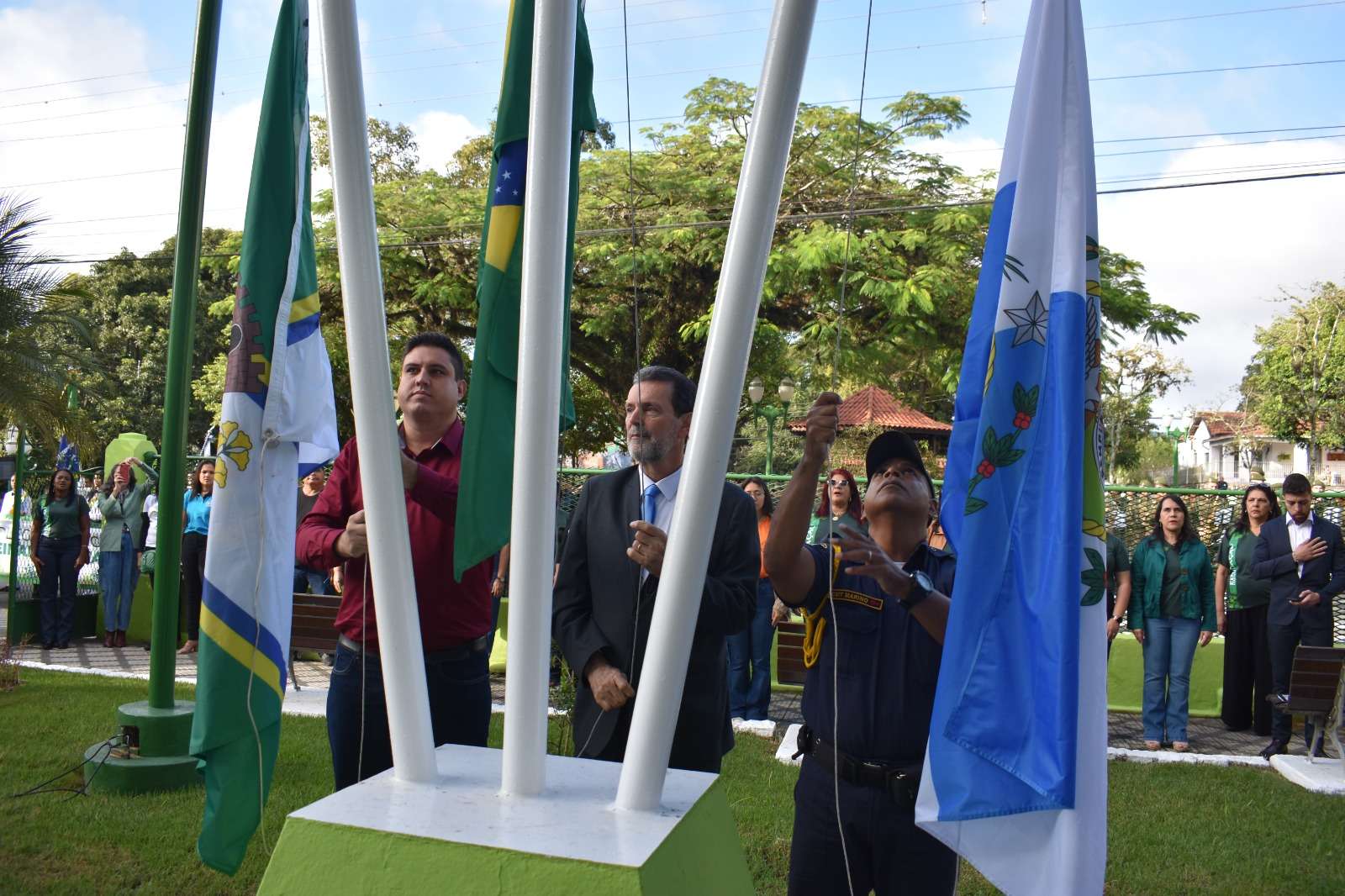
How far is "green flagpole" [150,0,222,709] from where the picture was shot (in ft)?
18.5

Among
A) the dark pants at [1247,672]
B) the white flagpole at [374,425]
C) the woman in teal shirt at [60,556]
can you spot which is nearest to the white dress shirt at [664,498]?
the white flagpole at [374,425]

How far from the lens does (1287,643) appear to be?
27.7 ft

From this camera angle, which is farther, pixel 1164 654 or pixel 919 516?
pixel 1164 654

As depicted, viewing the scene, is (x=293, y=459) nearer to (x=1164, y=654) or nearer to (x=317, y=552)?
(x=317, y=552)

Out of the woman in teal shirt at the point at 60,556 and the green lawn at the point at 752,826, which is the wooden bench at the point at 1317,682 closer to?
the green lawn at the point at 752,826

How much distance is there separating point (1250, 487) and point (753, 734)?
15.4 feet

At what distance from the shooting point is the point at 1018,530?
2393 mm

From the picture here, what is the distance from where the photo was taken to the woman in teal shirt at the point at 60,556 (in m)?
11.6

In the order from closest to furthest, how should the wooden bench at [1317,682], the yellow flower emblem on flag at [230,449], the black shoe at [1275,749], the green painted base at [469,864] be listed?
the green painted base at [469,864] < the yellow flower emblem on flag at [230,449] < the wooden bench at [1317,682] < the black shoe at [1275,749]

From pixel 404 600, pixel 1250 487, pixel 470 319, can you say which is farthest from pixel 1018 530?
pixel 470 319

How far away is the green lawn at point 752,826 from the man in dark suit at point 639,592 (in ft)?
5.95

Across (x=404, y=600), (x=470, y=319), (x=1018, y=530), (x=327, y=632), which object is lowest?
(x=327, y=632)

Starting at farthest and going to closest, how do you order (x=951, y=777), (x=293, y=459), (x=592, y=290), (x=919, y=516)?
(x=592, y=290), (x=293, y=459), (x=919, y=516), (x=951, y=777)

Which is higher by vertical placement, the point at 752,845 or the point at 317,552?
the point at 317,552
